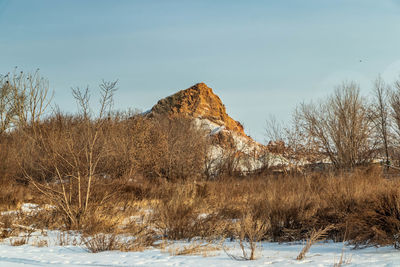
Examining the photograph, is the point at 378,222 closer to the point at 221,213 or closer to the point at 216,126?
the point at 221,213

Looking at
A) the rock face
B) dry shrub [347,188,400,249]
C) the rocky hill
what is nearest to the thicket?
dry shrub [347,188,400,249]

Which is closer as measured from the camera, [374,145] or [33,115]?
[33,115]

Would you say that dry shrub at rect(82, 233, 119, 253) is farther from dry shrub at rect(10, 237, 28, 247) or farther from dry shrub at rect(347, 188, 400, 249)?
dry shrub at rect(347, 188, 400, 249)

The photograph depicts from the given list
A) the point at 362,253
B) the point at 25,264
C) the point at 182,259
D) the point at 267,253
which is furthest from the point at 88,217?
the point at 362,253

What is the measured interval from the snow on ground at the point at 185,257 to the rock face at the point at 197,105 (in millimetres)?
29784

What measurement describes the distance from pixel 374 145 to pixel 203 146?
10.8 metres

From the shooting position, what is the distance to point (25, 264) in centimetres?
534

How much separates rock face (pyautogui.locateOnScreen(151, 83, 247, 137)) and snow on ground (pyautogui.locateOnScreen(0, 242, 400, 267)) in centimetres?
2978

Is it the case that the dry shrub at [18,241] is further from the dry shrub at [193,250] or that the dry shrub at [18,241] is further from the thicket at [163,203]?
A: the dry shrub at [193,250]

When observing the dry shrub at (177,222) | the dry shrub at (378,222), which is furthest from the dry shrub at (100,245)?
the dry shrub at (378,222)

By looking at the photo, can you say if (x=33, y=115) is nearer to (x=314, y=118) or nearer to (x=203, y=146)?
(x=203, y=146)

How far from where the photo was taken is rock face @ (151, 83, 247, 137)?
38.1m

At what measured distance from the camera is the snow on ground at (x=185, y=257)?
5.16 metres

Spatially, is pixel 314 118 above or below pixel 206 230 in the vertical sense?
above
